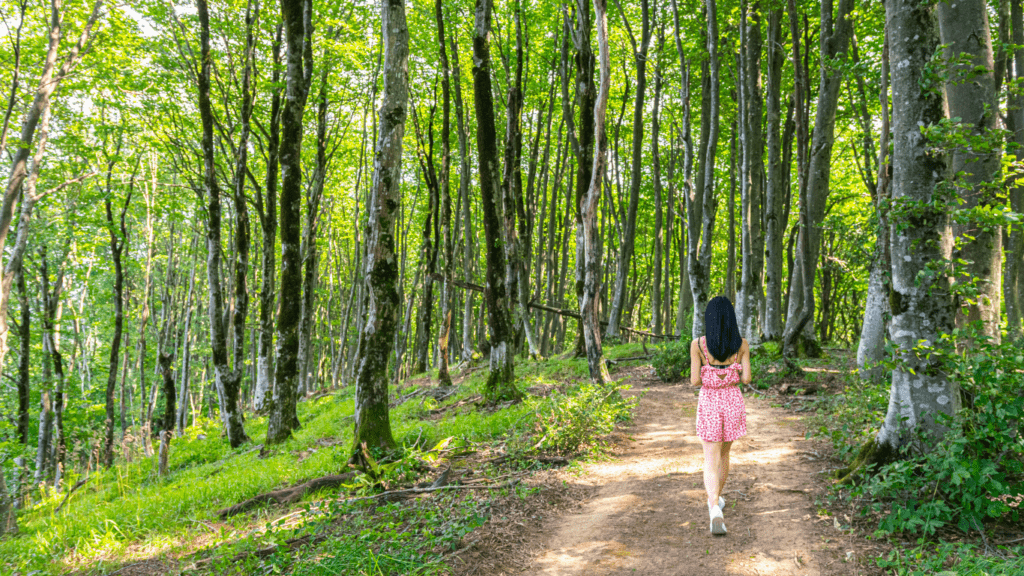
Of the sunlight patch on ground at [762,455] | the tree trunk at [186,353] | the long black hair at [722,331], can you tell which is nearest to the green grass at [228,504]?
the sunlight patch on ground at [762,455]

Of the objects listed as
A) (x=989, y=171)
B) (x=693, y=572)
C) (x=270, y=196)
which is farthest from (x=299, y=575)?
(x=270, y=196)

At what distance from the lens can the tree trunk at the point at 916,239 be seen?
4.11 metres

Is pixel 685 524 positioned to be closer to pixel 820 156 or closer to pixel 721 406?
pixel 721 406

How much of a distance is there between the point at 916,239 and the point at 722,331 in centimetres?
164

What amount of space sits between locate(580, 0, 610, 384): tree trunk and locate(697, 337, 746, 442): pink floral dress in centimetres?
447

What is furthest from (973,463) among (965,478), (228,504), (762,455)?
(228,504)

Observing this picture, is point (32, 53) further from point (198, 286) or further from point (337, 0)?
point (198, 286)

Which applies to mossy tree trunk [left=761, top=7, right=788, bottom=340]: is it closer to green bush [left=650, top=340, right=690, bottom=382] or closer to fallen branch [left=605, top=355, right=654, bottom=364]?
green bush [left=650, top=340, right=690, bottom=382]

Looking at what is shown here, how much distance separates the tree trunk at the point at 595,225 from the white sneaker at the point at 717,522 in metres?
4.60

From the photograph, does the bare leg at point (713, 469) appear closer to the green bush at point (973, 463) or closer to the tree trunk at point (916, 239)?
the green bush at point (973, 463)

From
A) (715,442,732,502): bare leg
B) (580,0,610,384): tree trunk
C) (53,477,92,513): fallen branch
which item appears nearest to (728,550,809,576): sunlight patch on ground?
(715,442,732,502): bare leg

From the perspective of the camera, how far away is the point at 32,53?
1235cm

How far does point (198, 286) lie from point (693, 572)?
33.6 meters

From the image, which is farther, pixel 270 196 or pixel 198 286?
pixel 198 286
